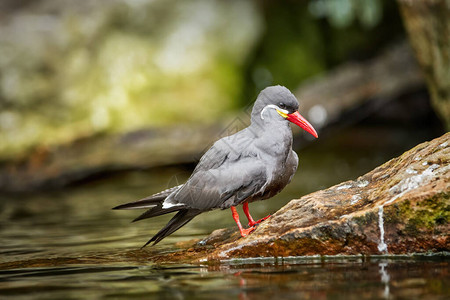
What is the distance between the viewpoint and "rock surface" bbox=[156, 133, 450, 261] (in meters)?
3.44

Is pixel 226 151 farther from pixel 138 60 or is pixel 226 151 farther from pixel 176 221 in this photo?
pixel 138 60

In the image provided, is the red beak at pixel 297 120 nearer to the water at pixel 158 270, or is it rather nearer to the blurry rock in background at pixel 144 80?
the water at pixel 158 270

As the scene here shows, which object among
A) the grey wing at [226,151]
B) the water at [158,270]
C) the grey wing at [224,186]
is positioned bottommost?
the water at [158,270]

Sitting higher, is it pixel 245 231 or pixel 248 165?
pixel 248 165

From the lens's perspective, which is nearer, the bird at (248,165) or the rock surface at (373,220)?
the rock surface at (373,220)

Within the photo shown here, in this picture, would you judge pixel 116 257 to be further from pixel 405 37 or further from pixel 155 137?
pixel 405 37

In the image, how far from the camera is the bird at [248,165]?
3854 millimetres

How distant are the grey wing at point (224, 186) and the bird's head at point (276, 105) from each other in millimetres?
340

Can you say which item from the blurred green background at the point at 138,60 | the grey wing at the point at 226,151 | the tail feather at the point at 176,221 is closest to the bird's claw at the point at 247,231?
the tail feather at the point at 176,221

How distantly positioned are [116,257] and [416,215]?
2.08 m

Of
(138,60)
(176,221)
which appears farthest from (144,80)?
(176,221)

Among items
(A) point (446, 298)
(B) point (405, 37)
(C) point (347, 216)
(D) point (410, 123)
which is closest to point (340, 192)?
(C) point (347, 216)

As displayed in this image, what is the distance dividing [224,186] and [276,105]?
65cm

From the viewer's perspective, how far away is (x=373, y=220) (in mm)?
3527
